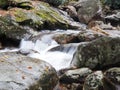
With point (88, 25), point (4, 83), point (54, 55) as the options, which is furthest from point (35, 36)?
point (4, 83)

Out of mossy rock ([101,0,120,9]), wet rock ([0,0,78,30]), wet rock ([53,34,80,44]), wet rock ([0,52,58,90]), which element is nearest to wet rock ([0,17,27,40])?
wet rock ([0,0,78,30])

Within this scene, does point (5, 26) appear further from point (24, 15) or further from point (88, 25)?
point (88, 25)

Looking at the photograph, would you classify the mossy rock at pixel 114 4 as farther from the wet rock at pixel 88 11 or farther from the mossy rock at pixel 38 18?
the mossy rock at pixel 38 18

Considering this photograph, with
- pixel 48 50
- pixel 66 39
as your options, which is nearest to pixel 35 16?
pixel 66 39

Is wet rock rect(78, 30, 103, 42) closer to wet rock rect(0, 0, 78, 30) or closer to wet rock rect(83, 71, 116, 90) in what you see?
wet rock rect(0, 0, 78, 30)

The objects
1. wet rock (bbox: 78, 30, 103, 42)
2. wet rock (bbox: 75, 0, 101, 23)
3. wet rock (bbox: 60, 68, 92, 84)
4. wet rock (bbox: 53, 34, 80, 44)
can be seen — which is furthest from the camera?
wet rock (bbox: 75, 0, 101, 23)

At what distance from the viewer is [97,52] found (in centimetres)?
881

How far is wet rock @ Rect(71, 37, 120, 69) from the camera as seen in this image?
28.7 feet

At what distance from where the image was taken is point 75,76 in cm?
788

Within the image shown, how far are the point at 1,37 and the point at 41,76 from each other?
5636mm

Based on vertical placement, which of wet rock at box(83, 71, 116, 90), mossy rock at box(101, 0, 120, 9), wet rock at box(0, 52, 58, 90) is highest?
wet rock at box(0, 52, 58, 90)

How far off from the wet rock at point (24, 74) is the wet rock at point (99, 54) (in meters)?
1.54

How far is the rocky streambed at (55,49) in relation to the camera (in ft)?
23.0

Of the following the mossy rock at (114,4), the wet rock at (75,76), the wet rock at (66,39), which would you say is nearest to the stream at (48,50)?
the wet rock at (66,39)
